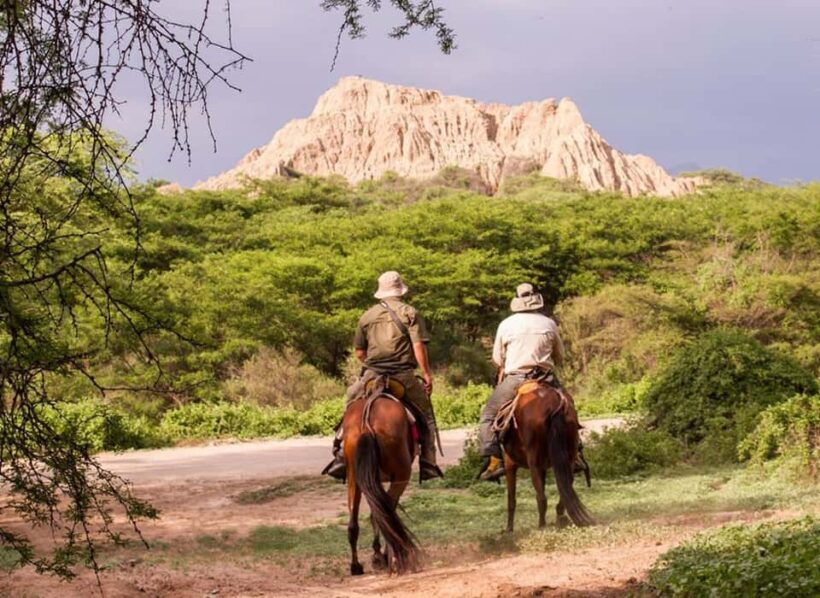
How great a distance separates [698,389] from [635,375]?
15.0 metres

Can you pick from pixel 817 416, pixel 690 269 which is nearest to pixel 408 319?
pixel 817 416

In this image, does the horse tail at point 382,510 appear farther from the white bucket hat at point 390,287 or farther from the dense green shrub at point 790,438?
the dense green shrub at point 790,438

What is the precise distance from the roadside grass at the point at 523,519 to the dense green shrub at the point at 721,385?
58.1 inches

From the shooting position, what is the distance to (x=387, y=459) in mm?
8516

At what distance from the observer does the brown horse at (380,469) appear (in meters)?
8.20

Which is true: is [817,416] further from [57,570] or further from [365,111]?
[365,111]

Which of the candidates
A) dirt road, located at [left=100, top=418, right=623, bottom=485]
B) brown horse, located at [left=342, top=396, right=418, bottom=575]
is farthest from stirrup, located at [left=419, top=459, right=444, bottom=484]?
dirt road, located at [left=100, top=418, right=623, bottom=485]

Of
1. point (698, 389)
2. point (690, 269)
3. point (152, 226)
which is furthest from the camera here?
point (152, 226)

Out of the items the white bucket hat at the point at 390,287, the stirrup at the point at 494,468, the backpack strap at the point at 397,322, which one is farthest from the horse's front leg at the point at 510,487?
the white bucket hat at the point at 390,287

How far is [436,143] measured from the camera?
117688mm

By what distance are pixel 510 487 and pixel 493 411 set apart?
2.36ft

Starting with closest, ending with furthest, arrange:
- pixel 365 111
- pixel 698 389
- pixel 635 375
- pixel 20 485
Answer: pixel 20 485 → pixel 698 389 → pixel 635 375 → pixel 365 111

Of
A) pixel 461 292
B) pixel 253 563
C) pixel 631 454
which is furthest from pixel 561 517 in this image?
pixel 461 292

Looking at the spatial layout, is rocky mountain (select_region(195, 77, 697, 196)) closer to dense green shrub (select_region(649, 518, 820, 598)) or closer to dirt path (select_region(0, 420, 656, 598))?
dirt path (select_region(0, 420, 656, 598))
